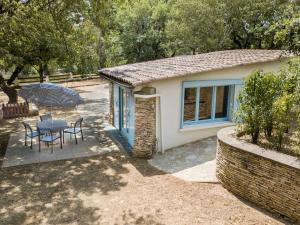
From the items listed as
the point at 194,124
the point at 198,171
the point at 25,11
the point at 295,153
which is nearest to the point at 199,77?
the point at 194,124

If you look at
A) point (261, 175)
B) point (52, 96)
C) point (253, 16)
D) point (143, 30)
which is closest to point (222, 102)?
point (261, 175)

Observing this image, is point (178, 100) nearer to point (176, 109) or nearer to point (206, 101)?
point (176, 109)

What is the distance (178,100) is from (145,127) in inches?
71.6

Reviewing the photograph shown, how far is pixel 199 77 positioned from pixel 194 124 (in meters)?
1.99

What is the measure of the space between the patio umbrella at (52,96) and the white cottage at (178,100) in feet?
6.50

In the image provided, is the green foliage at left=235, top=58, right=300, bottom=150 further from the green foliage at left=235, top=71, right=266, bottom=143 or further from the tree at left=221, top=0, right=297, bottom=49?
the tree at left=221, top=0, right=297, bottom=49

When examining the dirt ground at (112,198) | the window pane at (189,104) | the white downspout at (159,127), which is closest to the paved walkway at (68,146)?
the dirt ground at (112,198)

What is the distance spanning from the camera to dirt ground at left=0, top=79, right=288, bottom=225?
691 cm

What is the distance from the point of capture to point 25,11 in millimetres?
13273

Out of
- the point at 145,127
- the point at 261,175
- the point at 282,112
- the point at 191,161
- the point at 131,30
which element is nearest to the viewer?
the point at 261,175

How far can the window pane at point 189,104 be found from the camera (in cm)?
1164

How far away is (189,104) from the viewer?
11.8 m

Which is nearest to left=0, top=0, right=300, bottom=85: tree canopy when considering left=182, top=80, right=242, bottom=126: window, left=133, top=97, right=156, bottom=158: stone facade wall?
left=182, top=80, right=242, bottom=126: window

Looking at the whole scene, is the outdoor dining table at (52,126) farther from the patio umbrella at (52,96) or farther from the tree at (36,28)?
the tree at (36,28)
